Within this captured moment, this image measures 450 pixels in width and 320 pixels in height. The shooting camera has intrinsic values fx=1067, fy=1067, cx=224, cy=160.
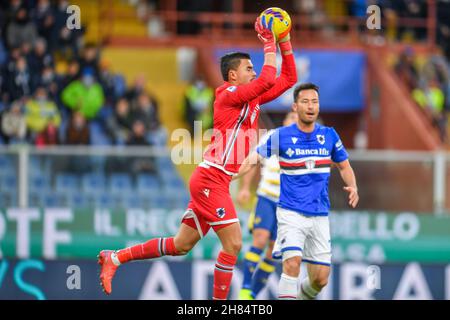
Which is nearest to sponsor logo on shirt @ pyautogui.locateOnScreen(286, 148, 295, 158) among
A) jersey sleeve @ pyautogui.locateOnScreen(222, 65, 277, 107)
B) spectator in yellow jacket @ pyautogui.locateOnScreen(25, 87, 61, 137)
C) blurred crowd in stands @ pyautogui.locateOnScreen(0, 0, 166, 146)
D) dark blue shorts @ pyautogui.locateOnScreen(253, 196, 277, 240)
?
jersey sleeve @ pyautogui.locateOnScreen(222, 65, 277, 107)

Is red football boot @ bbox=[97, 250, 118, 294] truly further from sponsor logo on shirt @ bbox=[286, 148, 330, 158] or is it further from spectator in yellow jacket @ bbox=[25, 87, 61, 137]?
spectator in yellow jacket @ bbox=[25, 87, 61, 137]

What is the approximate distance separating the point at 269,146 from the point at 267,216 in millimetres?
2243

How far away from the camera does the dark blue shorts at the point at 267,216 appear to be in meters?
12.0

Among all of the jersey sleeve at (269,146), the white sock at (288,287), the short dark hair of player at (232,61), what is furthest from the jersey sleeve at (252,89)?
the white sock at (288,287)

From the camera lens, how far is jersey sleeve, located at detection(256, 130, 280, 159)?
9.83 meters

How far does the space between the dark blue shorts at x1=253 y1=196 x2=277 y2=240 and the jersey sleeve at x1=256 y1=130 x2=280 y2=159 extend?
206 cm

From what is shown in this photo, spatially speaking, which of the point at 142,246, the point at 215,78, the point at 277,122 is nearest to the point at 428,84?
the point at 277,122

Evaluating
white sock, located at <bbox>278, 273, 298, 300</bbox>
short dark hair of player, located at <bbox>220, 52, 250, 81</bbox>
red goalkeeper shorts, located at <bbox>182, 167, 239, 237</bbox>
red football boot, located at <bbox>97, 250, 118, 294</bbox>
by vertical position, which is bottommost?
white sock, located at <bbox>278, 273, 298, 300</bbox>

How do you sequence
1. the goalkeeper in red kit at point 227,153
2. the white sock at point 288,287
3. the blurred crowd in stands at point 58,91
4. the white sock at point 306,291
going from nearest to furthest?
1. the goalkeeper in red kit at point 227,153
2. the white sock at point 288,287
3. the white sock at point 306,291
4. the blurred crowd in stands at point 58,91

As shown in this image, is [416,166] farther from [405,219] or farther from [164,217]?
[164,217]

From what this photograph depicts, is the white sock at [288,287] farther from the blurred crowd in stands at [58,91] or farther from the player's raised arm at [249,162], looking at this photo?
the blurred crowd in stands at [58,91]

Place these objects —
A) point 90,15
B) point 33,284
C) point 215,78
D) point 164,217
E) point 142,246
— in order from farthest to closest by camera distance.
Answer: point 90,15
point 215,78
point 164,217
point 33,284
point 142,246

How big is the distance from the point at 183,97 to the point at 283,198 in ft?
33.7

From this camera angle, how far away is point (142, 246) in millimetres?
9664
